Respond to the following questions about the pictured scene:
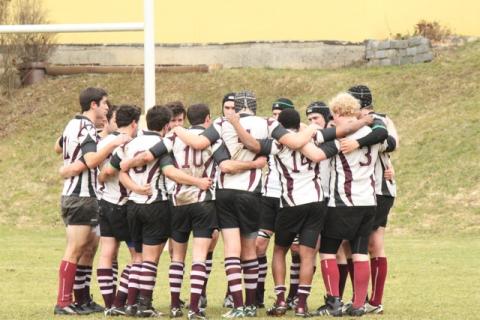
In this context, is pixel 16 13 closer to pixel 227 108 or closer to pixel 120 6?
pixel 120 6

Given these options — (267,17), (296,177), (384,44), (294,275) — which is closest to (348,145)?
(296,177)

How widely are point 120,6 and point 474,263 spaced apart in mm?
15439

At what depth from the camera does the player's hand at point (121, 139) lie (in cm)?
1134

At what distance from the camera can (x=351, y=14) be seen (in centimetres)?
2945

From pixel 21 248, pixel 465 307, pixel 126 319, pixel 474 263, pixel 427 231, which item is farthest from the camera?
pixel 427 231

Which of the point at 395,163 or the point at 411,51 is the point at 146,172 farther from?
the point at 411,51

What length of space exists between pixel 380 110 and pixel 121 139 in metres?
15.9

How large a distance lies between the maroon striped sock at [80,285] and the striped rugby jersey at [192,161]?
1.41m

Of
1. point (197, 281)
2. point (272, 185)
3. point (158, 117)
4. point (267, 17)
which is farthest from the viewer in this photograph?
point (267, 17)

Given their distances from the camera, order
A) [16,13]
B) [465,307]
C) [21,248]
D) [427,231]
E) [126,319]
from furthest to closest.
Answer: [16,13] → [427,231] → [21,248] → [465,307] → [126,319]

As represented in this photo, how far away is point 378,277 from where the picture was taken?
11.7m

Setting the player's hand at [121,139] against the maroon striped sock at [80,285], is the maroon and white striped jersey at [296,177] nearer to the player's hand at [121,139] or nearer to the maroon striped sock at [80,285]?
the player's hand at [121,139]

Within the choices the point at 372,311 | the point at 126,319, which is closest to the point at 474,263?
the point at 372,311

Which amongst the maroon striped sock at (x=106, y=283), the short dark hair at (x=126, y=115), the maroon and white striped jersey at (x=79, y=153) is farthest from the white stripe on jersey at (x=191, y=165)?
the maroon striped sock at (x=106, y=283)
